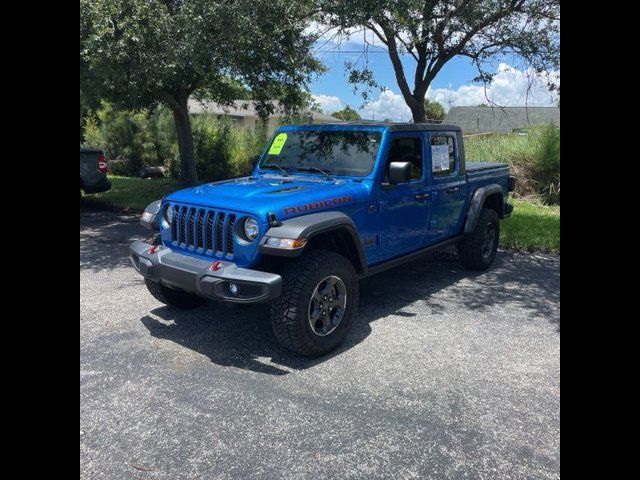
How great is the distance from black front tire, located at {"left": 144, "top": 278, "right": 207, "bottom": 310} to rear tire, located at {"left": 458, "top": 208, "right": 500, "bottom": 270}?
327cm

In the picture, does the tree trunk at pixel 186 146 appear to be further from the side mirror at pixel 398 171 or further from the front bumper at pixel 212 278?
the side mirror at pixel 398 171

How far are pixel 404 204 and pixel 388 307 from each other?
3.49 feet

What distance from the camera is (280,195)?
13.8ft

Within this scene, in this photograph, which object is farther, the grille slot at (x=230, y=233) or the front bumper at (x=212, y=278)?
the grille slot at (x=230, y=233)

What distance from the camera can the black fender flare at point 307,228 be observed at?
3.73m

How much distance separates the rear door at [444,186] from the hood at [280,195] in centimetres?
120

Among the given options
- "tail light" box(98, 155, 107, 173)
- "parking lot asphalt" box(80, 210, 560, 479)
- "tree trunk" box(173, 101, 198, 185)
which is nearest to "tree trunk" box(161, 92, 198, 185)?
"tree trunk" box(173, 101, 198, 185)

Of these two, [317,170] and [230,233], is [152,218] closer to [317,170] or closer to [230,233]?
[230,233]

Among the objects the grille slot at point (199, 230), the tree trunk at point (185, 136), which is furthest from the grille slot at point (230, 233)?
the tree trunk at point (185, 136)

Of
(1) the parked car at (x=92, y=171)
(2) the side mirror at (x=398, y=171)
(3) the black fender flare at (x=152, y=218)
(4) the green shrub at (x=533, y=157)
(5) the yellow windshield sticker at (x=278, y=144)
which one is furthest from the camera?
(4) the green shrub at (x=533, y=157)

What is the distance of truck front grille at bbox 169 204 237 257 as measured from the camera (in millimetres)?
4020

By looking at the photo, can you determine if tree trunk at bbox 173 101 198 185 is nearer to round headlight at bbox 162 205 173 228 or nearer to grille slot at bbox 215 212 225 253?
round headlight at bbox 162 205 173 228

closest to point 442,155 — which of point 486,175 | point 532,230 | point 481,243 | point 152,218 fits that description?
point 486,175
